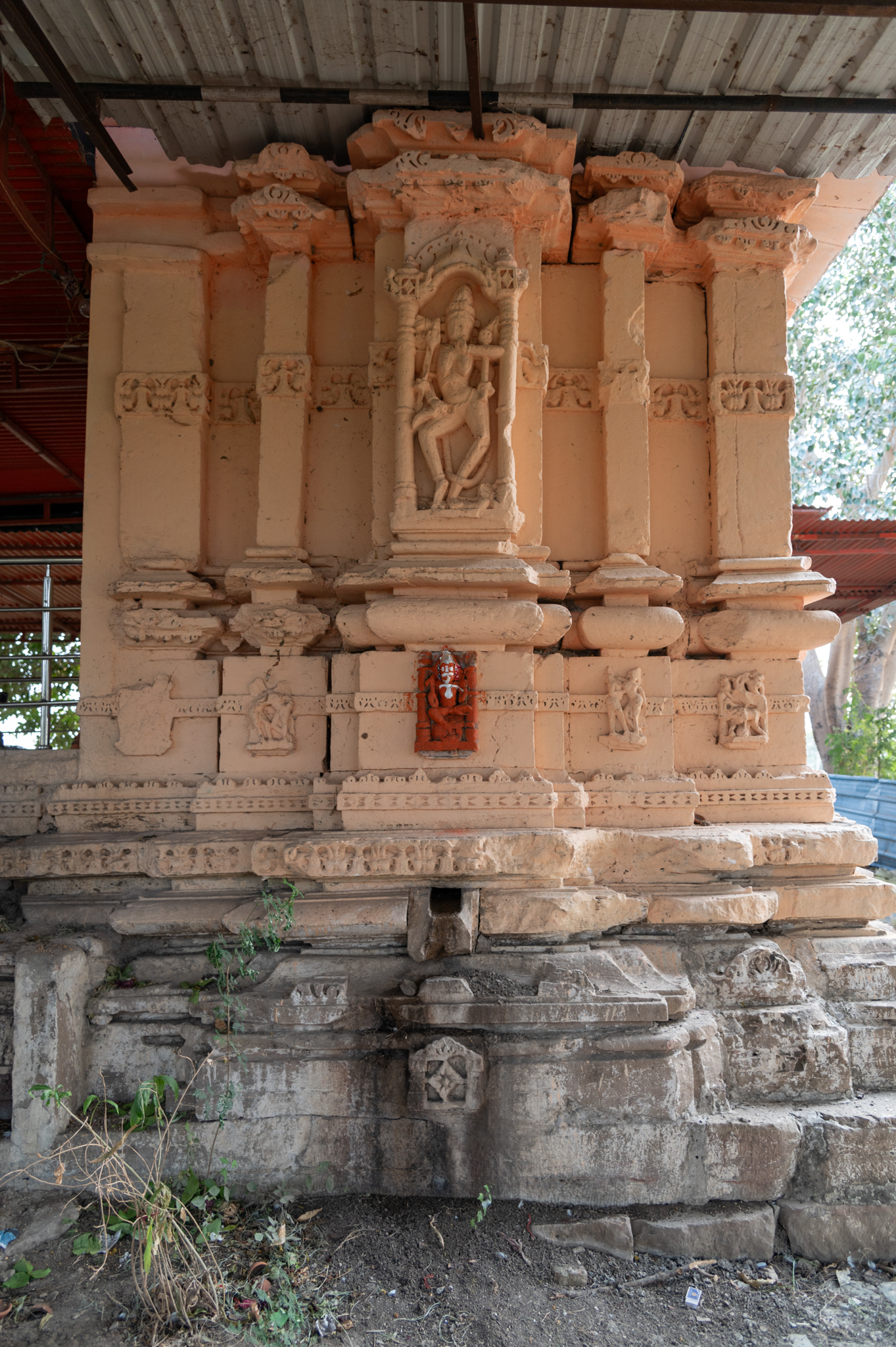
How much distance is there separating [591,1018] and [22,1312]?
2.54 metres

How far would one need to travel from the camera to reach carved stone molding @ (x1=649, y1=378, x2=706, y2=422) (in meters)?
5.45

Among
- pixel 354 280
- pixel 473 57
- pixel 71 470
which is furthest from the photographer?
pixel 71 470

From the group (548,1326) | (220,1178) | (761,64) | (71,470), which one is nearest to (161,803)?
(220,1178)

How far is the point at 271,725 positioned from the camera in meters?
4.80

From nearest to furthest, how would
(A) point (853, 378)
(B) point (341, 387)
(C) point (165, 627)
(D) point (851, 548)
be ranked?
(C) point (165, 627), (B) point (341, 387), (D) point (851, 548), (A) point (853, 378)

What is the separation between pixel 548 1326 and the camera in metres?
3.12

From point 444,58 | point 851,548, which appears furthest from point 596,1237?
point 444,58

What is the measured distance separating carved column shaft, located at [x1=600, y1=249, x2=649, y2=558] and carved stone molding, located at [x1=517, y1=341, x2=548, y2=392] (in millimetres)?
437

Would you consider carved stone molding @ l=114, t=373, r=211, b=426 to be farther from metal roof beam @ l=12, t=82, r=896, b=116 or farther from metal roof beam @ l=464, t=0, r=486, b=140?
metal roof beam @ l=464, t=0, r=486, b=140

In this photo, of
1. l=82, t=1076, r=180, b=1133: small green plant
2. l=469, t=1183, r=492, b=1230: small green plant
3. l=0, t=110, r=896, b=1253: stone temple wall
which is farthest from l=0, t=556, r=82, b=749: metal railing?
l=469, t=1183, r=492, b=1230: small green plant

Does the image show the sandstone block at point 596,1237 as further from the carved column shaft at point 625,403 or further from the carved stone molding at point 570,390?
the carved stone molding at point 570,390

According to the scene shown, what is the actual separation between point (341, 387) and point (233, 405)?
2.40 feet

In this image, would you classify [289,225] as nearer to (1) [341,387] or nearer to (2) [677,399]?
(1) [341,387]

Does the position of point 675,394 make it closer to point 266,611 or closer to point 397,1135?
point 266,611
